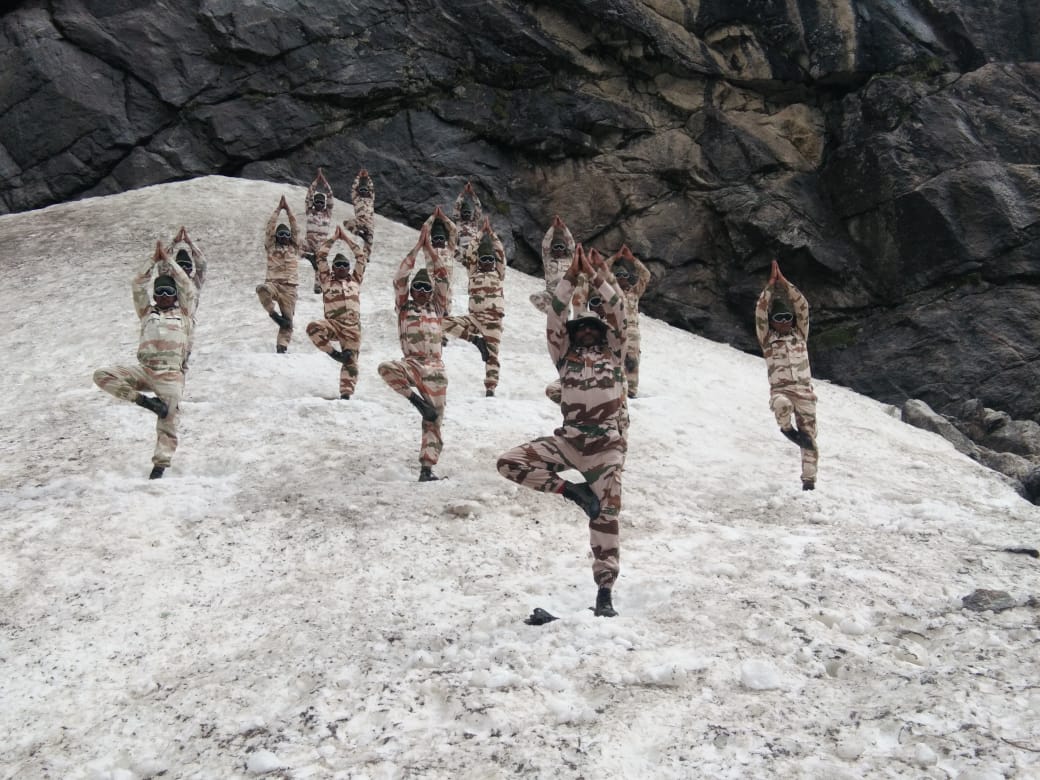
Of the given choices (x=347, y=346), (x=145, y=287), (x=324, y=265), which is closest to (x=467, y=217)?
(x=324, y=265)

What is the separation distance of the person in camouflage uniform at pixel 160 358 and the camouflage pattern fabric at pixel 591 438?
475cm

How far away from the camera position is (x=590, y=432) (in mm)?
6332

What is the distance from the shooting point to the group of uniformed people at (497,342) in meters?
6.29

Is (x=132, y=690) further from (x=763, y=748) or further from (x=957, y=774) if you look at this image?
(x=957, y=774)

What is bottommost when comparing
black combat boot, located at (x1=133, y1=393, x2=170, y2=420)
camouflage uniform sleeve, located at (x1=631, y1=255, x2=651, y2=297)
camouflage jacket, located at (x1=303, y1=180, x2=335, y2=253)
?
black combat boot, located at (x1=133, y1=393, x2=170, y2=420)

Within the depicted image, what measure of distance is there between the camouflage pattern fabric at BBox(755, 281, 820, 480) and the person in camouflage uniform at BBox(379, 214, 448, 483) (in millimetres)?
4018

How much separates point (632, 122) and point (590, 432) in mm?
25845

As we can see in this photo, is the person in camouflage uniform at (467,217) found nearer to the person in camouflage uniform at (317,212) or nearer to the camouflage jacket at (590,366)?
the person in camouflage uniform at (317,212)

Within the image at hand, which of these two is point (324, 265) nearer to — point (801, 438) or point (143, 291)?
point (143, 291)

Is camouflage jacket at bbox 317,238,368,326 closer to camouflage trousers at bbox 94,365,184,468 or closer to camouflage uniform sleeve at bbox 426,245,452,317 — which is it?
camouflage uniform sleeve at bbox 426,245,452,317

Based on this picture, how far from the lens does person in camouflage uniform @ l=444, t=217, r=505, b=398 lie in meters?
12.8

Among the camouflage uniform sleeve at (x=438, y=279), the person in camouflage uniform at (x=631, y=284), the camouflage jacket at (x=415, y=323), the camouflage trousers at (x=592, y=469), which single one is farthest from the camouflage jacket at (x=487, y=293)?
the camouflage trousers at (x=592, y=469)

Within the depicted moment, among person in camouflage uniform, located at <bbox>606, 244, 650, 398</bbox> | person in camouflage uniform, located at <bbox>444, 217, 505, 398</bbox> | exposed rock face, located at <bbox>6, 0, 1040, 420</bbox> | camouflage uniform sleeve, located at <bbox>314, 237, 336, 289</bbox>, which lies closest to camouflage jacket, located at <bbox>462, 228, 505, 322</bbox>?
person in camouflage uniform, located at <bbox>444, 217, 505, 398</bbox>

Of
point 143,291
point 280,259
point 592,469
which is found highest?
point 280,259
